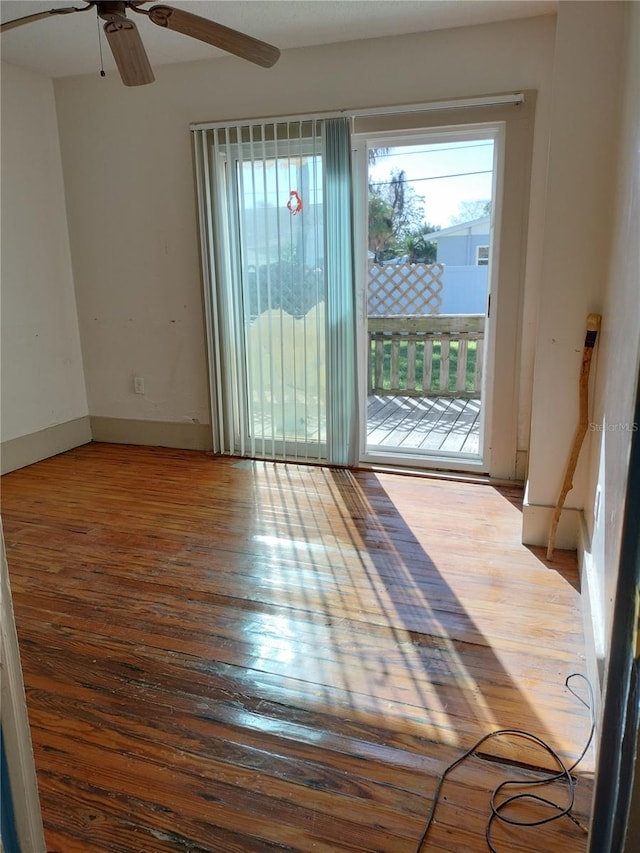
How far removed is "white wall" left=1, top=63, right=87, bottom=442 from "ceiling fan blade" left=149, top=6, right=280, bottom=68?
8.07 feet

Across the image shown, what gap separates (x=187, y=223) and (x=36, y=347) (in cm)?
142

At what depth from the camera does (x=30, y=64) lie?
400 cm

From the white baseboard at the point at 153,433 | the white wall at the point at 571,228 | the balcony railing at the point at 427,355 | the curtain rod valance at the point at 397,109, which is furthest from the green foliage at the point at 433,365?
the white wall at the point at 571,228

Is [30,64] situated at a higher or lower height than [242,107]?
higher

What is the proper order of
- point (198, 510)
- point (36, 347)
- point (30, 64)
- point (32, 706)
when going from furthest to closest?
point (36, 347) < point (30, 64) < point (198, 510) < point (32, 706)

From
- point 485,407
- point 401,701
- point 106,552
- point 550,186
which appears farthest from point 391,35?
point 401,701

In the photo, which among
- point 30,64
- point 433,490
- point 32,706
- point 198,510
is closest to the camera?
point 32,706

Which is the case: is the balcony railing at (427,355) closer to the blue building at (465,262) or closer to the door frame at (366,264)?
the blue building at (465,262)

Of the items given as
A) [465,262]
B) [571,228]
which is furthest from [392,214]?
[571,228]

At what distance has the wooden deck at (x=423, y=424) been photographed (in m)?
4.31

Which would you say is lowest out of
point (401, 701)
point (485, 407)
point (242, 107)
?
point (401, 701)

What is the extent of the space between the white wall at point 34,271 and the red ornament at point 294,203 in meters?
1.90

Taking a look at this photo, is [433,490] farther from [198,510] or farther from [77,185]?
[77,185]

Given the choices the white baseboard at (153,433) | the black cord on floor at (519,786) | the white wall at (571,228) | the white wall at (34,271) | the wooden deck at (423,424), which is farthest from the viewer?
the white baseboard at (153,433)
